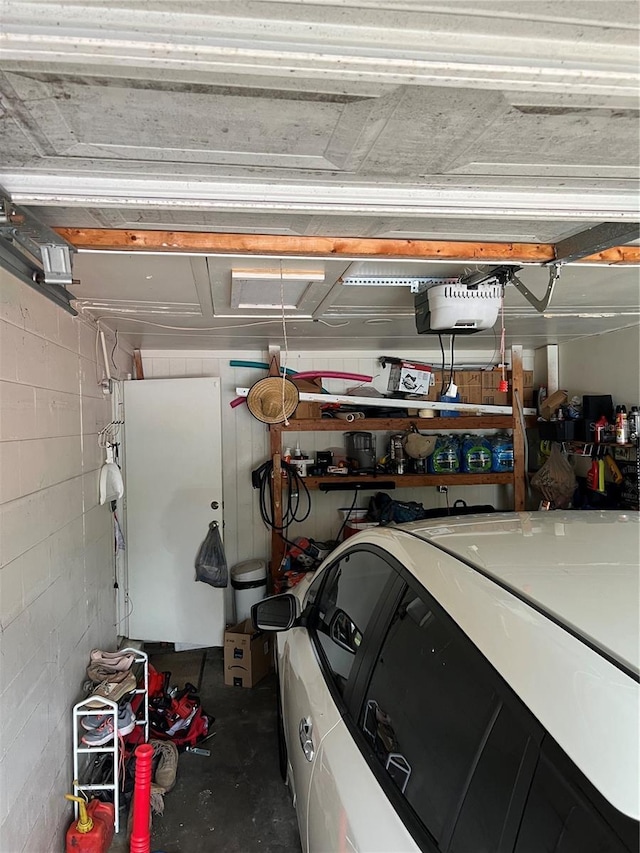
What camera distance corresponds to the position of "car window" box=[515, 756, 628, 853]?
0.58 meters

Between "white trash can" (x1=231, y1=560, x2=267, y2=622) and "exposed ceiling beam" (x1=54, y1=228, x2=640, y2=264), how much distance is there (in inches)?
118

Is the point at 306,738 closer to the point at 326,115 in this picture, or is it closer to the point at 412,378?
the point at 326,115

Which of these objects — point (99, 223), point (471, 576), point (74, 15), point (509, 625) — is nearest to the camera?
point (74, 15)

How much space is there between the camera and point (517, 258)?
1715 millimetres

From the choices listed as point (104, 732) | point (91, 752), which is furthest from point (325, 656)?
point (91, 752)

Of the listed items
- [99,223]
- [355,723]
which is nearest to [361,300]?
[99,223]

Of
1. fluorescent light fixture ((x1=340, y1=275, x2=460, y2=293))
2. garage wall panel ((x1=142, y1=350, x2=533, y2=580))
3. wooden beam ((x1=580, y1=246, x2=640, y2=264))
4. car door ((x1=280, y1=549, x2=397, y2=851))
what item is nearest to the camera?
car door ((x1=280, y1=549, x2=397, y2=851))

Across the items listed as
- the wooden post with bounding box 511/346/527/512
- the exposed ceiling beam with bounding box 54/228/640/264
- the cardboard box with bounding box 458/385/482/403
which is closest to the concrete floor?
the exposed ceiling beam with bounding box 54/228/640/264

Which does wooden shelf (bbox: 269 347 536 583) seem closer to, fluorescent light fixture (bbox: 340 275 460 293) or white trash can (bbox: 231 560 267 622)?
white trash can (bbox: 231 560 267 622)

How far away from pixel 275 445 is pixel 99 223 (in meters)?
2.66

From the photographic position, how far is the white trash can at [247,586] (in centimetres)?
392

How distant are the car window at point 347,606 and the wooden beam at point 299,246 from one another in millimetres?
1024

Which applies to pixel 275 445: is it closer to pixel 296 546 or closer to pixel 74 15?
pixel 296 546

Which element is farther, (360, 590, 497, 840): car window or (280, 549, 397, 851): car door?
(280, 549, 397, 851): car door
